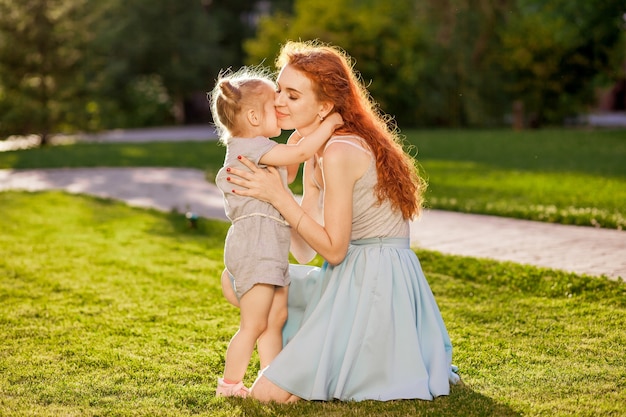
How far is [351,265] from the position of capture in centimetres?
375

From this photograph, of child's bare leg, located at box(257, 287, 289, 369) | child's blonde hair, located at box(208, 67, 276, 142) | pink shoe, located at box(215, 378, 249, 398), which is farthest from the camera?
child's bare leg, located at box(257, 287, 289, 369)

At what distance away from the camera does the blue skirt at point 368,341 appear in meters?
3.63

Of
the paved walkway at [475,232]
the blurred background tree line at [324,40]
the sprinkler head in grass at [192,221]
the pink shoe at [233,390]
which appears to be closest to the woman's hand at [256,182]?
the pink shoe at [233,390]

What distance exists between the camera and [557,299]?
5523 millimetres

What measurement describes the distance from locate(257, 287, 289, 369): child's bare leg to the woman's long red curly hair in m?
0.66

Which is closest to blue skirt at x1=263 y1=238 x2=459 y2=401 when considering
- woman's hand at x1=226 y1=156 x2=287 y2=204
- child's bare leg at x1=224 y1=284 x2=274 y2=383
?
child's bare leg at x1=224 y1=284 x2=274 y2=383

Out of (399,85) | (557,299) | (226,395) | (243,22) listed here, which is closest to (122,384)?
(226,395)

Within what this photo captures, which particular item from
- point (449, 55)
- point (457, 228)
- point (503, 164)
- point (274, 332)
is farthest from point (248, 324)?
point (449, 55)

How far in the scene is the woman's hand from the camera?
365 centimetres

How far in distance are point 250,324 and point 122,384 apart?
78 centimetres

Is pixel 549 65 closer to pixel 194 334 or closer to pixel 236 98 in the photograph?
pixel 194 334

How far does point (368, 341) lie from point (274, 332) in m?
0.49

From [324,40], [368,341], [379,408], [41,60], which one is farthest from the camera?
[324,40]

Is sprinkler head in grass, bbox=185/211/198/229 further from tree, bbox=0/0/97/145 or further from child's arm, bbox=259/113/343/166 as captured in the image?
tree, bbox=0/0/97/145
